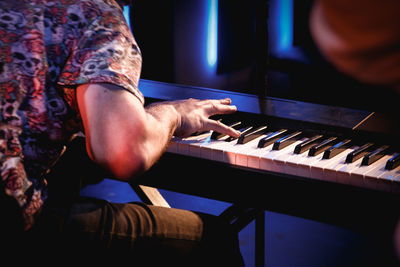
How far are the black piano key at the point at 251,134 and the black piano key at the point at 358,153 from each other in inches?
13.3

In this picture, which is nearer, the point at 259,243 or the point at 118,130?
the point at 118,130

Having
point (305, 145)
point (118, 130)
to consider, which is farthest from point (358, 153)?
point (118, 130)

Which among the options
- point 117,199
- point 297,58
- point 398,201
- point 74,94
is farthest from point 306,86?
point 117,199

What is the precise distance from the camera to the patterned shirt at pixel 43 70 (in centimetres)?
116

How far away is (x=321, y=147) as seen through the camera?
5.12ft

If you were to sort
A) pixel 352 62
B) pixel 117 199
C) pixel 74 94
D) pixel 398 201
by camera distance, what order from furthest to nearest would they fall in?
pixel 117 199
pixel 398 201
pixel 74 94
pixel 352 62

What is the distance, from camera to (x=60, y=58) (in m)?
1.21

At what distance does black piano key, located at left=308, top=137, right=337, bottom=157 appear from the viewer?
153cm

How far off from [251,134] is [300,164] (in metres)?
0.26

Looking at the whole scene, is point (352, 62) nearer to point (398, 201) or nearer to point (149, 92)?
point (398, 201)

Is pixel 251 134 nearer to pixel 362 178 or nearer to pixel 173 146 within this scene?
pixel 173 146

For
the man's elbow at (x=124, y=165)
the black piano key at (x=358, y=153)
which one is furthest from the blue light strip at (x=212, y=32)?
the man's elbow at (x=124, y=165)

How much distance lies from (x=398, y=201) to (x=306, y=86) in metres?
0.63

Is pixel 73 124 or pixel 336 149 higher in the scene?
pixel 73 124
